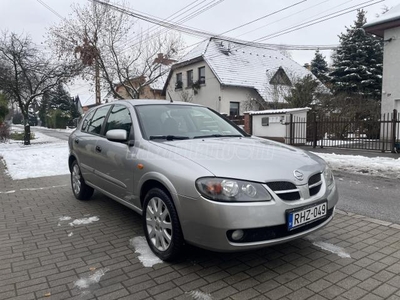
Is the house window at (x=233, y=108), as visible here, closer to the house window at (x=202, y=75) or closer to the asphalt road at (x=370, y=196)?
the house window at (x=202, y=75)

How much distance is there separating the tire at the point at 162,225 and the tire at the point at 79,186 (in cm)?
246

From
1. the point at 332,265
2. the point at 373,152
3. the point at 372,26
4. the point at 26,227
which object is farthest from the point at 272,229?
the point at 372,26

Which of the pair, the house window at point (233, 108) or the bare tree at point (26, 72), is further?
the house window at point (233, 108)

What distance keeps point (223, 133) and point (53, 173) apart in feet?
20.5

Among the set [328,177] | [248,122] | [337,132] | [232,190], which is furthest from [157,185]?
[248,122]

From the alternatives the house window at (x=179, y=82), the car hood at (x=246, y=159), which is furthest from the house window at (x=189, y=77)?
the car hood at (x=246, y=159)

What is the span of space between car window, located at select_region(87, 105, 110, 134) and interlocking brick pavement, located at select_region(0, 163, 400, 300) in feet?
4.71

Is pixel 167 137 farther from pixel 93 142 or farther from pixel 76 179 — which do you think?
pixel 76 179

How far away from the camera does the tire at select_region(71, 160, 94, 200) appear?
5.45 m

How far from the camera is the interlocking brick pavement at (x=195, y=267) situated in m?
2.63

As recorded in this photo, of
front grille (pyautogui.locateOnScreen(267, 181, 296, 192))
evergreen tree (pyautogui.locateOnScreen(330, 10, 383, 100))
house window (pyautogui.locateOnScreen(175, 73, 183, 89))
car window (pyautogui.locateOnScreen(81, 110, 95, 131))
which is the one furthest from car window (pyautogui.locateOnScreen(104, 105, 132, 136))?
house window (pyautogui.locateOnScreen(175, 73, 183, 89))

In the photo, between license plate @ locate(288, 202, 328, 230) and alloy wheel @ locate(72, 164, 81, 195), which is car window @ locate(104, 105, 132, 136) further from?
license plate @ locate(288, 202, 328, 230)

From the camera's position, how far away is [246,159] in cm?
297

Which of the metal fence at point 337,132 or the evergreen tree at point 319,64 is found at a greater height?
the evergreen tree at point 319,64
